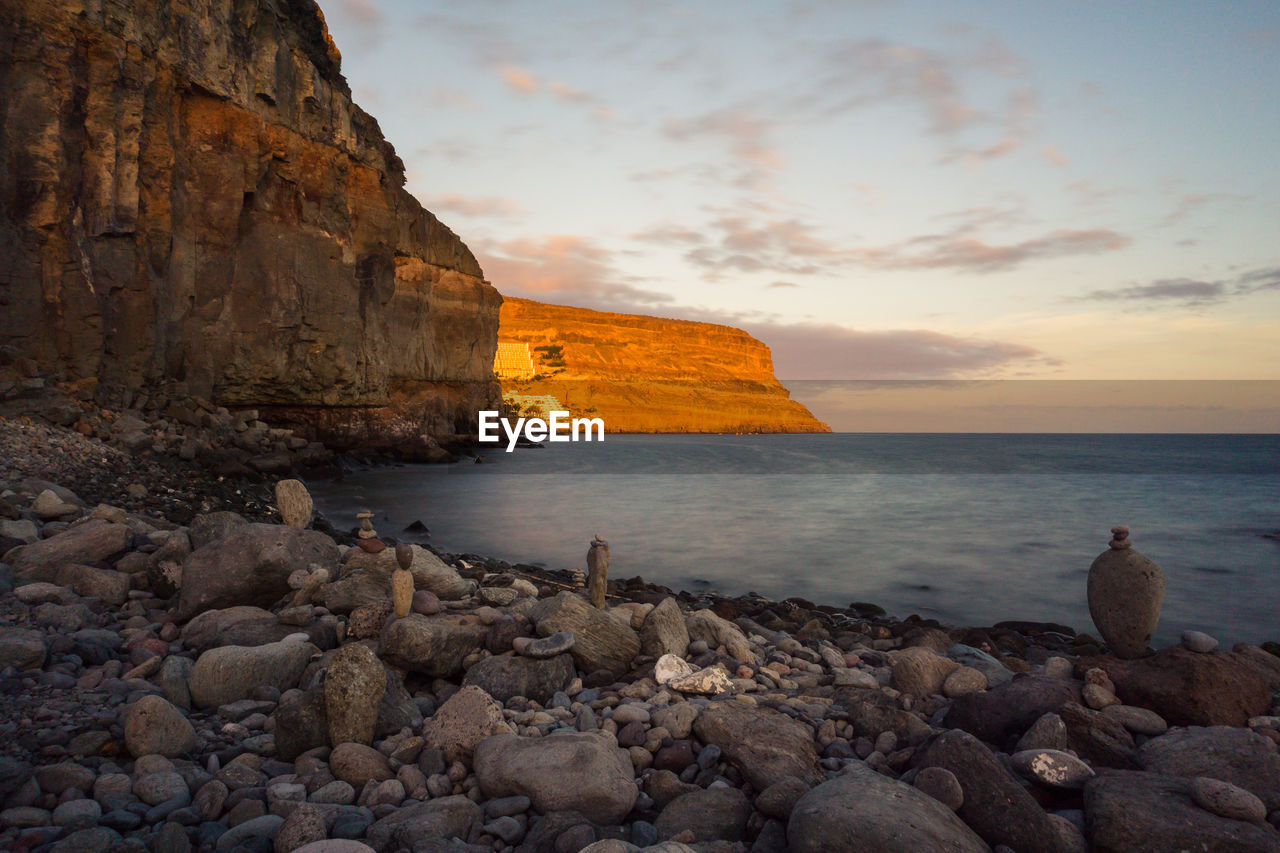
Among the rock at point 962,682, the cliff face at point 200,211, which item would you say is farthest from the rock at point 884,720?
the cliff face at point 200,211

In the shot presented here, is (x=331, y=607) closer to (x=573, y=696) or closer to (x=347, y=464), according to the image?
(x=573, y=696)

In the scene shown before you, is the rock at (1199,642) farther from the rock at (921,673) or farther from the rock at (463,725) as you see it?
the rock at (463,725)

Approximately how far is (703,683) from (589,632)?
98cm

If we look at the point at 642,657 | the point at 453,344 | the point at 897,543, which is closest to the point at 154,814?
the point at 642,657

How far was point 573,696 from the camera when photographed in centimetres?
486

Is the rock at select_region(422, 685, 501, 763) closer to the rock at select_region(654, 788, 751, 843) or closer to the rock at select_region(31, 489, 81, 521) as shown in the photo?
the rock at select_region(654, 788, 751, 843)

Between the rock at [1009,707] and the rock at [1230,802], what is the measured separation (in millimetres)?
995

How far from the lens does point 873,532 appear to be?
18047 mm

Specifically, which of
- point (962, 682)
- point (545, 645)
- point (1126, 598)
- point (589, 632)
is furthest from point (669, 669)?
point (1126, 598)

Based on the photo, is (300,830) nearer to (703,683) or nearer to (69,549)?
(703,683)

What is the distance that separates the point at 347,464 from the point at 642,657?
2420 centimetres

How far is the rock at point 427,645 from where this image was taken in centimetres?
477

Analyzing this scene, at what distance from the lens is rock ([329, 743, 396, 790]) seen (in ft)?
11.9

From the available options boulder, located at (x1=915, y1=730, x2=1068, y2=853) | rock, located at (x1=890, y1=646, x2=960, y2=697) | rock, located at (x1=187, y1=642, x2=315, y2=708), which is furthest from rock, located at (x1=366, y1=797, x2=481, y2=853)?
rock, located at (x1=890, y1=646, x2=960, y2=697)
